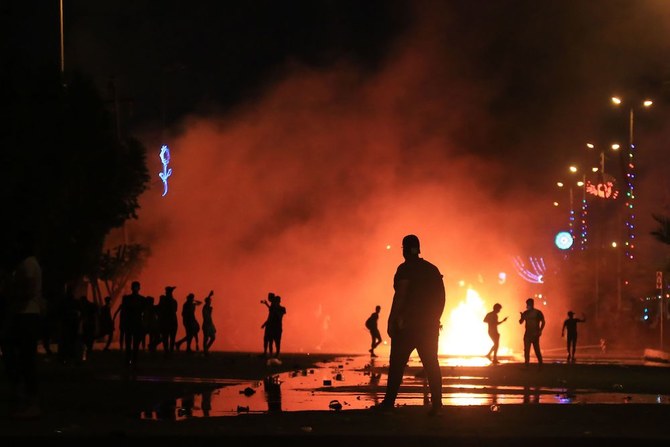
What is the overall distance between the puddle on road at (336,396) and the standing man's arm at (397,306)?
1273 mm

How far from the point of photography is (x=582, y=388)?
20031mm

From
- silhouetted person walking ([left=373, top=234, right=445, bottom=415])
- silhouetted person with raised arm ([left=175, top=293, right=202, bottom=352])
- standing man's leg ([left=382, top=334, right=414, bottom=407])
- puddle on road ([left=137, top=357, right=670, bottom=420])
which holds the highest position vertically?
silhouetted person with raised arm ([left=175, top=293, right=202, bottom=352])

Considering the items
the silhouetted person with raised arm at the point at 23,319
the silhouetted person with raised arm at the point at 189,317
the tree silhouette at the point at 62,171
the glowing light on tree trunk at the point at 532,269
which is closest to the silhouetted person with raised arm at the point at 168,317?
the silhouetted person with raised arm at the point at 189,317

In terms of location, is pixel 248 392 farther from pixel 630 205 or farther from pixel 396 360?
pixel 630 205

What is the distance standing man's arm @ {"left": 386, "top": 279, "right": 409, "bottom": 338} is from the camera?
13.3 meters

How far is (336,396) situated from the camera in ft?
56.4

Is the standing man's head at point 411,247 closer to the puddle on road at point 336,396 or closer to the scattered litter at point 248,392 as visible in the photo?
the puddle on road at point 336,396

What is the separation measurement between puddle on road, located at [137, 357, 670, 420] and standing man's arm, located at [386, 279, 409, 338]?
1.27 m

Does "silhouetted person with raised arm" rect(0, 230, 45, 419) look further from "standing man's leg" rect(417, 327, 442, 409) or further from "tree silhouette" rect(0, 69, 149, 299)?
"tree silhouette" rect(0, 69, 149, 299)

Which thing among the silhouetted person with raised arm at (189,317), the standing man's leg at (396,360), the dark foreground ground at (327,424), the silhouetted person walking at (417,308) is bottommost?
the dark foreground ground at (327,424)

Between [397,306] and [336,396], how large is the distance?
4139mm

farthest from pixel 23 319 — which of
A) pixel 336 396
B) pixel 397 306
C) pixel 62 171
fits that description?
pixel 62 171

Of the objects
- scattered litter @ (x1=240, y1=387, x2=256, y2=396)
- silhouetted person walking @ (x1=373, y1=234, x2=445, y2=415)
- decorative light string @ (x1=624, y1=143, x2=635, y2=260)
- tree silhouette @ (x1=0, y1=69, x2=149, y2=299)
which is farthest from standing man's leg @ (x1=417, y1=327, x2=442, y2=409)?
decorative light string @ (x1=624, y1=143, x2=635, y2=260)

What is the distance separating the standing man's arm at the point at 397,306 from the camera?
43.5 feet
